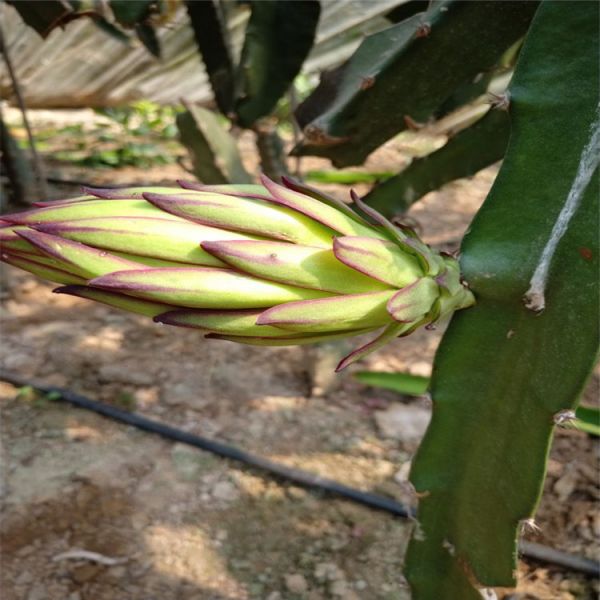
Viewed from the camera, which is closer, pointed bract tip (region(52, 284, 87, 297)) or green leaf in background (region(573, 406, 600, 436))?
pointed bract tip (region(52, 284, 87, 297))

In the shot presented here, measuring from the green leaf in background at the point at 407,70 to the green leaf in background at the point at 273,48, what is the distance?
285 millimetres

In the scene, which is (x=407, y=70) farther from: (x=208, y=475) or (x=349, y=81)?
(x=208, y=475)

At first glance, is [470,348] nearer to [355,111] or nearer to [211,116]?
Result: [355,111]

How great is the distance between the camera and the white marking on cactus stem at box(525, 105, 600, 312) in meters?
0.72

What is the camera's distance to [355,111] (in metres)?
1.08

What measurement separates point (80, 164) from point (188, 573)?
2.49 metres

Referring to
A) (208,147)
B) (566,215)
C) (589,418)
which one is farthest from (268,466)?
(566,215)

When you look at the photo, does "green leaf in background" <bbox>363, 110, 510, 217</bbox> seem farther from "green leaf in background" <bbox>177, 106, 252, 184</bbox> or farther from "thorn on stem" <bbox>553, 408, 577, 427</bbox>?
"thorn on stem" <bbox>553, 408, 577, 427</bbox>

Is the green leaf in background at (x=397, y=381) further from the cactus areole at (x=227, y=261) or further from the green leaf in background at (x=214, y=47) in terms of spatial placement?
the cactus areole at (x=227, y=261)

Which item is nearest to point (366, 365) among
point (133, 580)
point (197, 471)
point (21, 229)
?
point (197, 471)

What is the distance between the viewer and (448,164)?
1.28m

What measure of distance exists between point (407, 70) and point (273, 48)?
1.37ft

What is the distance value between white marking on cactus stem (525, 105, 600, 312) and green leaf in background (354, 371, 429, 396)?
2.60 feet

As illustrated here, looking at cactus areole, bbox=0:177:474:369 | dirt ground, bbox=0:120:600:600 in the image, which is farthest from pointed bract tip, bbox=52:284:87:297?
dirt ground, bbox=0:120:600:600
